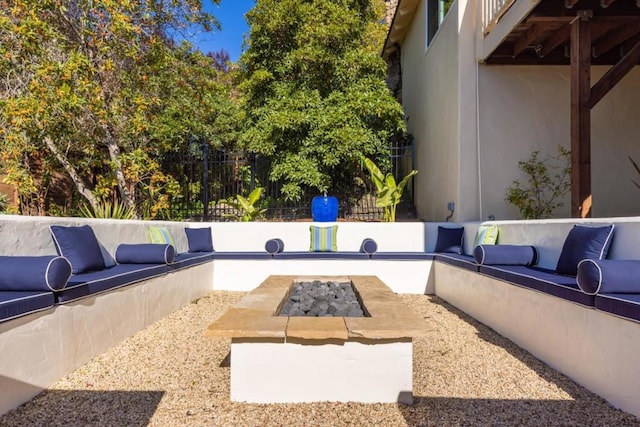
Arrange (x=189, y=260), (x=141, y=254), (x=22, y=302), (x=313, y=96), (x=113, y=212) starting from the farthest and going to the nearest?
1. (x=313, y=96)
2. (x=113, y=212)
3. (x=189, y=260)
4. (x=141, y=254)
5. (x=22, y=302)

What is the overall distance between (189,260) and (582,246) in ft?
12.7

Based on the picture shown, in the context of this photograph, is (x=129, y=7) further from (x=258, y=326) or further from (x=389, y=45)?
(x=389, y=45)

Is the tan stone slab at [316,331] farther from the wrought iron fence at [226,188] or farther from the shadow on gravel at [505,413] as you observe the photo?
the wrought iron fence at [226,188]

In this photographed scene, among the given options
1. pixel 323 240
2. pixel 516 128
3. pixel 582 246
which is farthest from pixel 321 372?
pixel 516 128

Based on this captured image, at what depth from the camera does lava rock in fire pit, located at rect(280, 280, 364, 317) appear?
2838 mm

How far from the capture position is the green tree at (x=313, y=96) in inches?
327

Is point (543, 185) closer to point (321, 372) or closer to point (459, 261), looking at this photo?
point (459, 261)

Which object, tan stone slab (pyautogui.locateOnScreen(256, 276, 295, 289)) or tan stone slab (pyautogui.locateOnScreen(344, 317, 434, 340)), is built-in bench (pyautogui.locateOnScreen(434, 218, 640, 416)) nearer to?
tan stone slab (pyautogui.locateOnScreen(344, 317, 434, 340))

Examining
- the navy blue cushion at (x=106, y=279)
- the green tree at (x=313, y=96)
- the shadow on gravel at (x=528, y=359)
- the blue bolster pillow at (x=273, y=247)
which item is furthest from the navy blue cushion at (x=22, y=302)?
the green tree at (x=313, y=96)

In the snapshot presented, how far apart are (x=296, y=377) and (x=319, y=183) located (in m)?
6.26

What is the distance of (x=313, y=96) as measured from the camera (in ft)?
28.6

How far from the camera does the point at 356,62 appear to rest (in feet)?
29.0

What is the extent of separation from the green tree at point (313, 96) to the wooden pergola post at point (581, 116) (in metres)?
4.03

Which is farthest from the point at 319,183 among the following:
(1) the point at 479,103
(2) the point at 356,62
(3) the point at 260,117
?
(1) the point at 479,103
